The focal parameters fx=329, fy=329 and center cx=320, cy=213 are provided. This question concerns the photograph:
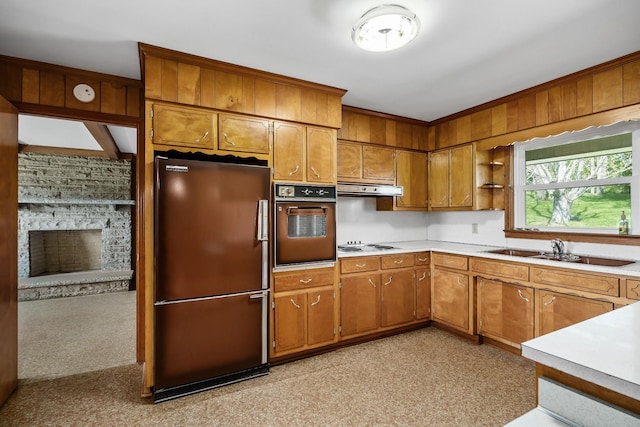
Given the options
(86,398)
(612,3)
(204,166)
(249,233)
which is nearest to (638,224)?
(612,3)

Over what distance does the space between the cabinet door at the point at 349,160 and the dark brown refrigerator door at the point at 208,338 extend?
160 cm

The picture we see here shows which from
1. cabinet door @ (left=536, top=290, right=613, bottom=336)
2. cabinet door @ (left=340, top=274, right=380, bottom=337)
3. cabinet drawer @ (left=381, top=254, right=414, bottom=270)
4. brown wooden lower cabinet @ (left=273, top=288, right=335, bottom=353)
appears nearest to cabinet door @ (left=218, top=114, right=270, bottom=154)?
brown wooden lower cabinet @ (left=273, top=288, right=335, bottom=353)

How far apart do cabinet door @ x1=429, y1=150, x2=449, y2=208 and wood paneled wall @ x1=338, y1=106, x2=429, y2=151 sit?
213 mm

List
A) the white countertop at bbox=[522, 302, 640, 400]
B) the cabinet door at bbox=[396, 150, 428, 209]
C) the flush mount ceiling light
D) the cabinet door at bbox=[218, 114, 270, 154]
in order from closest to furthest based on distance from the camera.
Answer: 1. the white countertop at bbox=[522, 302, 640, 400]
2. the flush mount ceiling light
3. the cabinet door at bbox=[218, 114, 270, 154]
4. the cabinet door at bbox=[396, 150, 428, 209]

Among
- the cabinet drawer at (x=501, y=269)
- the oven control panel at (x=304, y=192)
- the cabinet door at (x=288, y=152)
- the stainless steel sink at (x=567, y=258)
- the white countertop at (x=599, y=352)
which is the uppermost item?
the cabinet door at (x=288, y=152)

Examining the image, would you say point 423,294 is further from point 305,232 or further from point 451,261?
point 305,232

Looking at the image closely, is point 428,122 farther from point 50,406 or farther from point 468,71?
point 50,406

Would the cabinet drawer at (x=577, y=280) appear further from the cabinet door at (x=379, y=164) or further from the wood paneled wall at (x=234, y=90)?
the wood paneled wall at (x=234, y=90)

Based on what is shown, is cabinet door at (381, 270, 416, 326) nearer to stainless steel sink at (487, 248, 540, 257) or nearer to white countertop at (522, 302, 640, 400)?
stainless steel sink at (487, 248, 540, 257)

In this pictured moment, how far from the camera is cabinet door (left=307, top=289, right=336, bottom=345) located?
297 cm

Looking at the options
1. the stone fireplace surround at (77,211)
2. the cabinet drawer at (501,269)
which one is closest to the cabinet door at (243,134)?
the cabinet drawer at (501,269)

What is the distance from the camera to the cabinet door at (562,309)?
241 centimetres

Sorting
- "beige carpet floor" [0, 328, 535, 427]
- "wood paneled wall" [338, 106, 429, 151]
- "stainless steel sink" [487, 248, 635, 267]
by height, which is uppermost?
"wood paneled wall" [338, 106, 429, 151]

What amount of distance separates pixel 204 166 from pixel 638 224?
352cm
